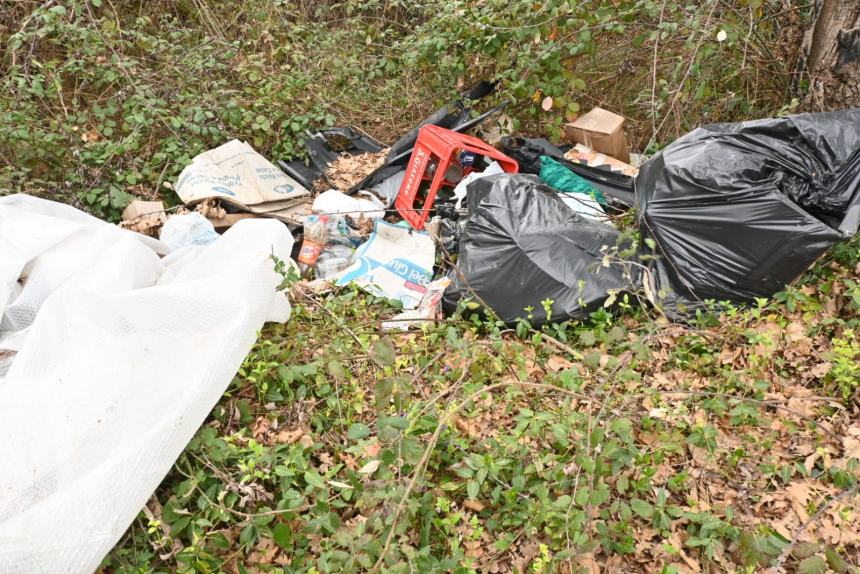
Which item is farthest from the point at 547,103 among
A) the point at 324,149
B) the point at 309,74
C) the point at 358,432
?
the point at 358,432

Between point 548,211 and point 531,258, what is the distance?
32cm

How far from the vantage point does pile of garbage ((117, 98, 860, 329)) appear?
238cm

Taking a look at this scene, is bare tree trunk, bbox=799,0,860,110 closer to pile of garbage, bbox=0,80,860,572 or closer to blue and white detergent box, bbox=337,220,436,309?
pile of garbage, bbox=0,80,860,572

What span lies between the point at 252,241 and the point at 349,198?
1.49m

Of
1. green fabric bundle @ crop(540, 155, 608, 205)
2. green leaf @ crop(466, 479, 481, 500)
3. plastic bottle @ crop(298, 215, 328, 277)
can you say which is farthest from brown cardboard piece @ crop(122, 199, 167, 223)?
green leaf @ crop(466, 479, 481, 500)

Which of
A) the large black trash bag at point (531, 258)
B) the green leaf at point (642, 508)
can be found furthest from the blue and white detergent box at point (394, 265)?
the green leaf at point (642, 508)

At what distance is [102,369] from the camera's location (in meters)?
1.76

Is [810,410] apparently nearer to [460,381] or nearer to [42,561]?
[460,381]

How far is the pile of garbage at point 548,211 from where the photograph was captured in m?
2.38

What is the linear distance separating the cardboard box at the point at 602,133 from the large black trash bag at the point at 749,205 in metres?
1.10

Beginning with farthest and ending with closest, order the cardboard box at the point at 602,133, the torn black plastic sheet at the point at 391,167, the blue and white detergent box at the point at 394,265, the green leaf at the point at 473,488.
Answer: the torn black plastic sheet at the point at 391,167
the cardboard box at the point at 602,133
the blue and white detergent box at the point at 394,265
the green leaf at the point at 473,488

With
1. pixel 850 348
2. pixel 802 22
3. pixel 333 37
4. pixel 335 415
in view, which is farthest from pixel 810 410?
pixel 333 37

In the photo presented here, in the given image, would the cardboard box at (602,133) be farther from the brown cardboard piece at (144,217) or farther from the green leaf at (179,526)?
the green leaf at (179,526)

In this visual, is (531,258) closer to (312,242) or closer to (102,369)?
(312,242)
